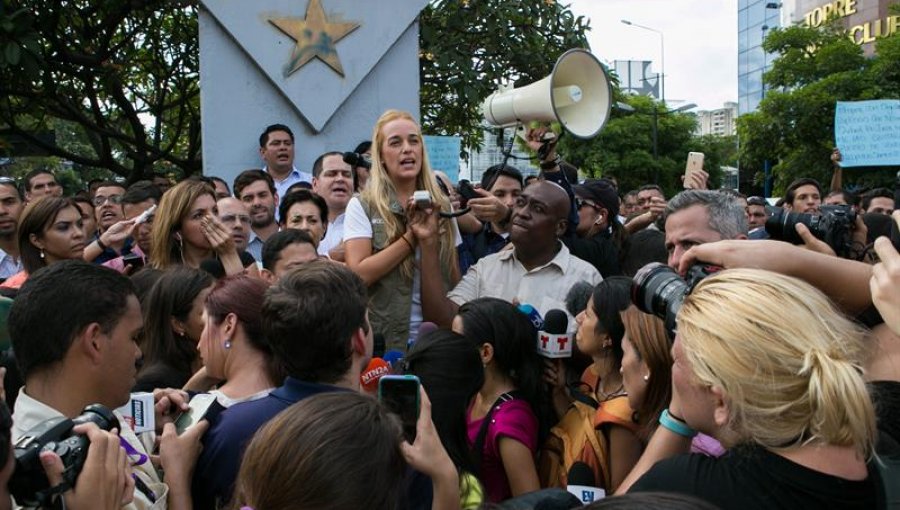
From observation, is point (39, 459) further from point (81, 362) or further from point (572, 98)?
point (572, 98)

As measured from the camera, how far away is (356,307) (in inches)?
107

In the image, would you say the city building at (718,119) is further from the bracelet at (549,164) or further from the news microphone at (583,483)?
the news microphone at (583,483)

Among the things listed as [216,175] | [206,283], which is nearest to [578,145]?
[216,175]

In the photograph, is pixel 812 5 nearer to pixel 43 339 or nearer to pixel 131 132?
pixel 131 132

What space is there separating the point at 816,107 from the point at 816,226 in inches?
944

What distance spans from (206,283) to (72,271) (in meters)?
1.08

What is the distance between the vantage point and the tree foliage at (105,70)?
955 centimetres

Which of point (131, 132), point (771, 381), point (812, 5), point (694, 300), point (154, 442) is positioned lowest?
point (154, 442)

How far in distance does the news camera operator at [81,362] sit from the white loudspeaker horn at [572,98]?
3.51m

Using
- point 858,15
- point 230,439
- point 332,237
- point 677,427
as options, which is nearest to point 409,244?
point 332,237

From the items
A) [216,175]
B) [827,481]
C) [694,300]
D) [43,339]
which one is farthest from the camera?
[216,175]

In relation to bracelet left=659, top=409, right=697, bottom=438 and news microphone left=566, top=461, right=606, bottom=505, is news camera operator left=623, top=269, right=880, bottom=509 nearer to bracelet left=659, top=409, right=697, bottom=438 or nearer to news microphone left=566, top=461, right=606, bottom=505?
bracelet left=659, top=409, right=697, bottom=438

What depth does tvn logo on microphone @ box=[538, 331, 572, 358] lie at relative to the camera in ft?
12.0

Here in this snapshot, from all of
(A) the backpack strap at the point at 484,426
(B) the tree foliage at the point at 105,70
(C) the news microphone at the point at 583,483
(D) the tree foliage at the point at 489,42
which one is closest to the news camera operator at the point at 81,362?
(A) the backpack strap at the point at 484,426
